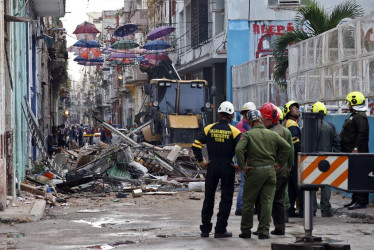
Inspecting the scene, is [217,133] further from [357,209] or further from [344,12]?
[344,12]

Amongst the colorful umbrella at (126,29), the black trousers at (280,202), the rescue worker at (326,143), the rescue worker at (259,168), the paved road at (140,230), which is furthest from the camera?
the colorful umbrella at (126,29)

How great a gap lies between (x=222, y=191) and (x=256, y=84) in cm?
1681

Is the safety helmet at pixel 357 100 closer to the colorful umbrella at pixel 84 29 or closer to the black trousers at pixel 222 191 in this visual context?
the black trousers at pixel 222 191

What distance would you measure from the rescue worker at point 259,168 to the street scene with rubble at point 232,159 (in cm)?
2

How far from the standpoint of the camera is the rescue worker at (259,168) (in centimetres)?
1037

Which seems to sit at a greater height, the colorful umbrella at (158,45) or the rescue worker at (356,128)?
the colorful umbrella at (158,45)

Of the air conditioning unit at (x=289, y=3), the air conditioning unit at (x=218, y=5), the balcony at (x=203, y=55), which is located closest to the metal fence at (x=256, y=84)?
the balcony at (x=203, y=55)

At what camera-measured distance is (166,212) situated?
14594 mm

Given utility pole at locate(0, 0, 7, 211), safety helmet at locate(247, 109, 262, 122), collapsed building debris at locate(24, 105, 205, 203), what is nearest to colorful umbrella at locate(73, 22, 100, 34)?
collapsed building debris at locate(24, 105, 205, 203)

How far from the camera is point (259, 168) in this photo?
10367 millimetres

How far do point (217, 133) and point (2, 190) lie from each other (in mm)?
4508

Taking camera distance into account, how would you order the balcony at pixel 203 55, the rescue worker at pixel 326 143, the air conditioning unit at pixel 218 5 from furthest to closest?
1. the balcony at pixel 203 55
2. the air conditioning unit at pixel 218 5
3. the rescue worker at pixel 326 143

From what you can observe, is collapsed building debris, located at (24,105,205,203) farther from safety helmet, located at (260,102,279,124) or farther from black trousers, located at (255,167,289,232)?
black trousers, located at (255,167,289,232)

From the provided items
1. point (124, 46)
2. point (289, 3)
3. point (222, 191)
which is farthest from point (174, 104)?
point (222, 191)
